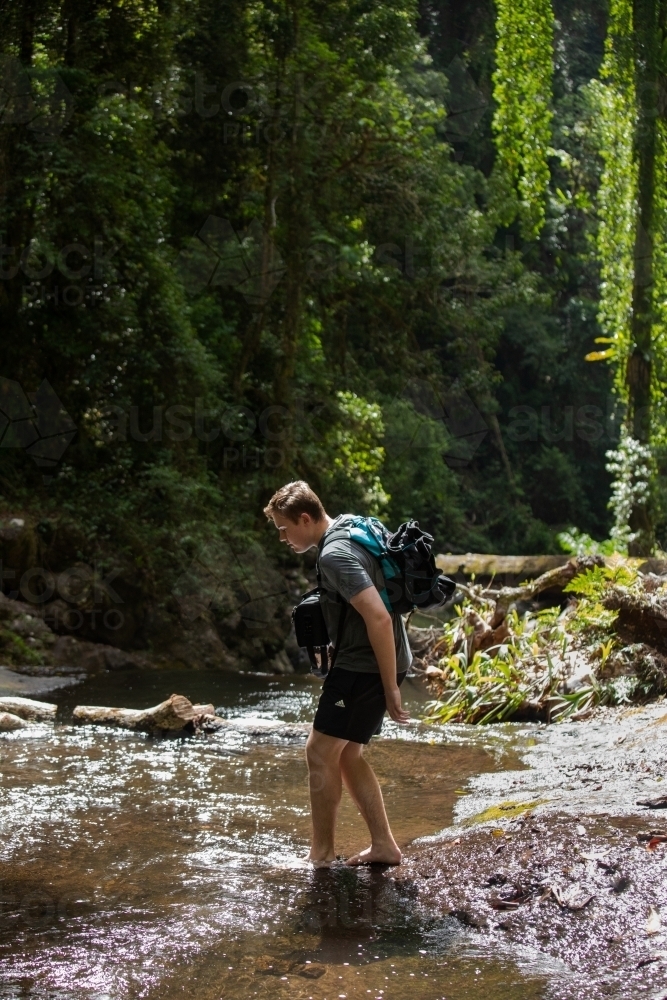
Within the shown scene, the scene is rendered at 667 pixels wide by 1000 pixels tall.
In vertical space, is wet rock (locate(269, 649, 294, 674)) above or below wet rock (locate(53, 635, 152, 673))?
below

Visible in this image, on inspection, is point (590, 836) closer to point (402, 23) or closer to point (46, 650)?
point (46, 650)

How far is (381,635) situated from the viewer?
12.8 feet

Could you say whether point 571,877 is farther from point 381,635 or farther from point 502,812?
point 502,812

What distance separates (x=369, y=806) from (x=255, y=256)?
1477 centimetres

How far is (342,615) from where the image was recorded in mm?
4102

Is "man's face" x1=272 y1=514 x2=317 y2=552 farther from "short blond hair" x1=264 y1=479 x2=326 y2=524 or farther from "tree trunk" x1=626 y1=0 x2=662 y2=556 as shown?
"tree trunk" x1=626 y1=0 x2=662 y2=556

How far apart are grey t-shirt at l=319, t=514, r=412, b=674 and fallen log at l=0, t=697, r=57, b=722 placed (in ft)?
14.1

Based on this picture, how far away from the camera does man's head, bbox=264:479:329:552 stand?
4.13m

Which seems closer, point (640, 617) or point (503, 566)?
point (640, 617)

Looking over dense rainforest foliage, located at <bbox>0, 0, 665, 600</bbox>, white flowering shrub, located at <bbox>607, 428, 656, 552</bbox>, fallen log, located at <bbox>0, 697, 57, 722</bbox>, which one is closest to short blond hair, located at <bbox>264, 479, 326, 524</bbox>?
fallen log, located at <bbox>0, 697, 57, 722</bbox>

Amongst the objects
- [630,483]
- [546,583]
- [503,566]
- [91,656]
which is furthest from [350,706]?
[630,483]

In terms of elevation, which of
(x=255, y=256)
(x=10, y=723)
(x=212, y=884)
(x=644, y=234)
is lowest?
(x=10, y=723)

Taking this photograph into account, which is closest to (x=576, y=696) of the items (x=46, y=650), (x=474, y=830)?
(x=474, y=830)

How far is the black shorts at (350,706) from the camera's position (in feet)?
13.2
